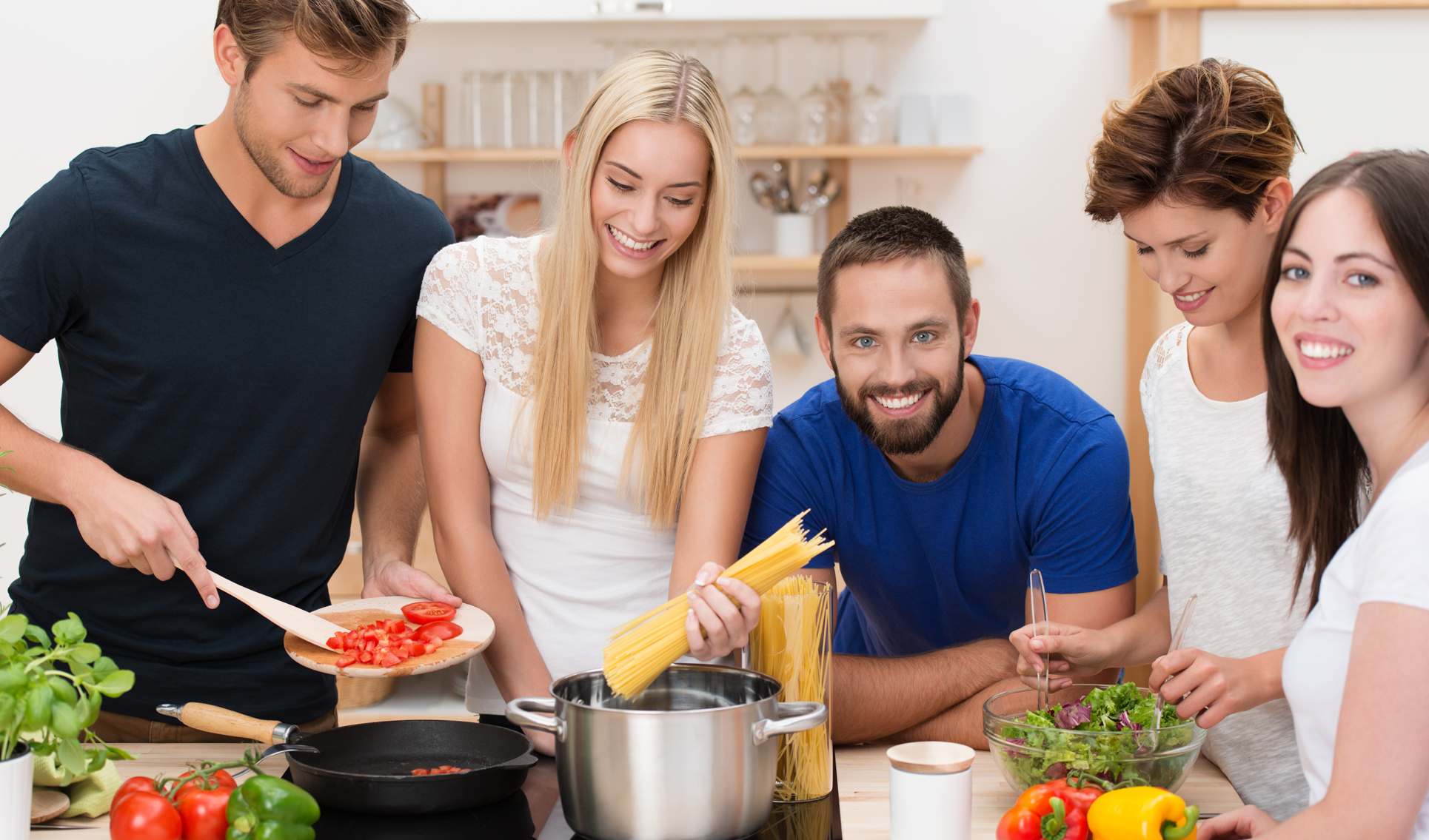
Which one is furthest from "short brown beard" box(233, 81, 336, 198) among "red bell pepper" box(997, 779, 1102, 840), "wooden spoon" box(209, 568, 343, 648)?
"red bell pepper" box(997, 779, 1102, 840)

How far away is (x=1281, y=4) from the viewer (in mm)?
3824

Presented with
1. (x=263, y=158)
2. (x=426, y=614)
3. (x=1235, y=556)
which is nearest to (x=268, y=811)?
(x=426, y=614)

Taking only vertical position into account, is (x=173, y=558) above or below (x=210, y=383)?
below

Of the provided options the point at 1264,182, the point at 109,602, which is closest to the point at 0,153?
the point at 109,602

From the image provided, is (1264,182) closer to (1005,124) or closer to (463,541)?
(463,541)

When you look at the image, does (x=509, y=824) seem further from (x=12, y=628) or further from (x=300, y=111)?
(x=300, y=111)

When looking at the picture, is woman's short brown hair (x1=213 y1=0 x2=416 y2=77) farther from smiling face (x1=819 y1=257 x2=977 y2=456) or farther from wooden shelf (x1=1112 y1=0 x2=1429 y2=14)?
wooden shelf (x1=1112 y1=0 x2=1429 y2=14)

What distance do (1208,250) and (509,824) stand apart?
43.7 inches

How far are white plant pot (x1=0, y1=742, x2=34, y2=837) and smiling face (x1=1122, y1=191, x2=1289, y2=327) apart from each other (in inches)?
55.8

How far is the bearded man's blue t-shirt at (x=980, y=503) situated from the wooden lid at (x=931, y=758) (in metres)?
0.60

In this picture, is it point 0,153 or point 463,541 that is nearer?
point 463,541

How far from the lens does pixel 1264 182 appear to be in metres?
1.70

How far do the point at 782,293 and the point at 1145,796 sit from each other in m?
3.18

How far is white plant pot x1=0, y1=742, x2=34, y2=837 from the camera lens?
123 cm
